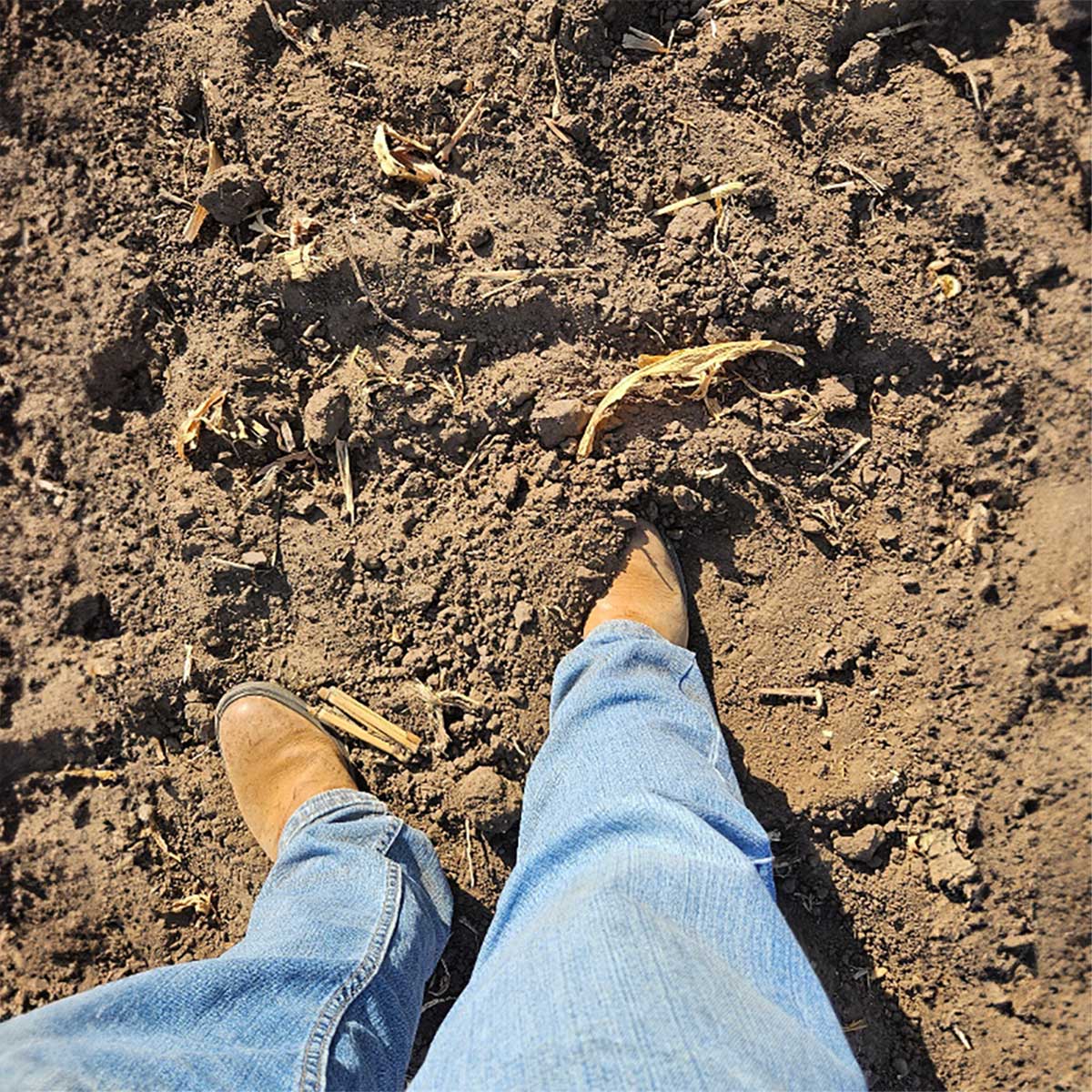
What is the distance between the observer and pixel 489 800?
193cm

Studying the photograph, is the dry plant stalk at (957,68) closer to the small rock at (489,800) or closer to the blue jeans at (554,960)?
the blue jeans at (554,960)

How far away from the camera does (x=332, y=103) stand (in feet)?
6.64

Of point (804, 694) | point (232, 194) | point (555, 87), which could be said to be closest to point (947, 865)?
point (804, 694)

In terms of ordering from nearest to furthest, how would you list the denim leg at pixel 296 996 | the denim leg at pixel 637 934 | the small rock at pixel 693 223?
the denim leg at pixel 637 934 → the denim leg at pixel 296 996 → the small rock at pixel 693 223

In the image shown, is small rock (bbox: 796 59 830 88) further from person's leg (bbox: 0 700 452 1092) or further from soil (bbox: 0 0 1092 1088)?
person's leg (bbox: 0 700 452 1092)

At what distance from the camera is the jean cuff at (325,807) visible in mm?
1915

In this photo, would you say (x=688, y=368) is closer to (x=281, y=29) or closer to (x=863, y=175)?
(x=863, y=175)

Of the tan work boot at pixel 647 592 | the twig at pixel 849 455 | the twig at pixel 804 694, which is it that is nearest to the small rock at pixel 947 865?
the twig at pixel 804 694

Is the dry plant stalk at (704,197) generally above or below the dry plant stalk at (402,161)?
below

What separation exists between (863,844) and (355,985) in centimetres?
111

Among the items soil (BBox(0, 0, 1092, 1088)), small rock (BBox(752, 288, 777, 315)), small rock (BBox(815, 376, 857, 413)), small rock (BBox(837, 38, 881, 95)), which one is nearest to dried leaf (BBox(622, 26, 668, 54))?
soil (BBox(0, 0, 1092, 1088))

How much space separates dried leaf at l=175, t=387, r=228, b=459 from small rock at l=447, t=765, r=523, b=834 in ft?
3.45

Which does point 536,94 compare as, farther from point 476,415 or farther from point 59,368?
point 59,368

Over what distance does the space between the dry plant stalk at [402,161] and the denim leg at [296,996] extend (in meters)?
1.46
